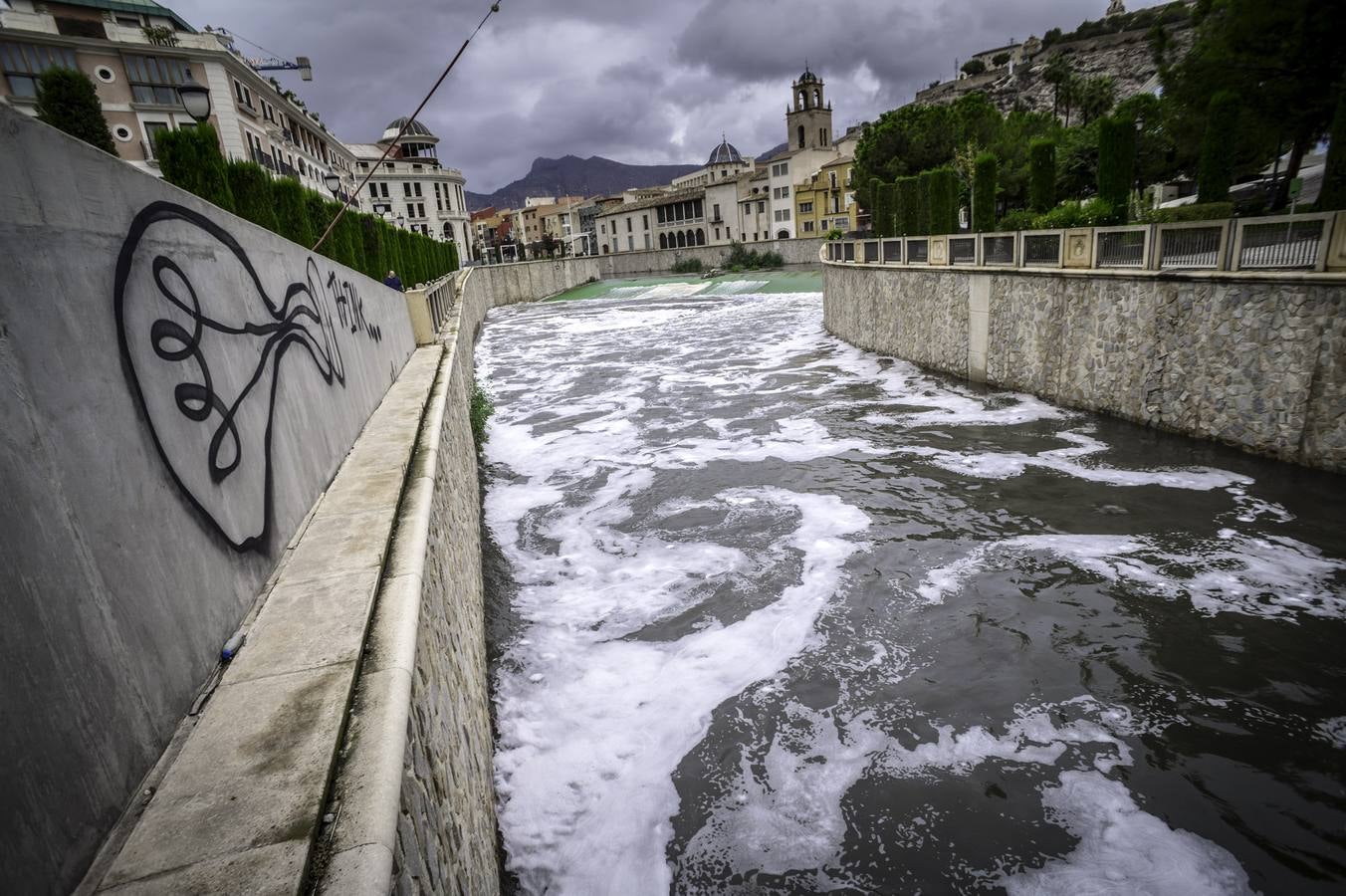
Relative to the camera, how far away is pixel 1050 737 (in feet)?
18.1

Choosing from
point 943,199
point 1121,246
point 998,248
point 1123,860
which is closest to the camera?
point 1123,860

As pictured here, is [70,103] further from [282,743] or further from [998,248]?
[998,248]

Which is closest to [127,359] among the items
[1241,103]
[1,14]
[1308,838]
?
[1308,838]

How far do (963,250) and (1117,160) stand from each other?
3.75m

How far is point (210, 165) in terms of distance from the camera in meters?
7.93

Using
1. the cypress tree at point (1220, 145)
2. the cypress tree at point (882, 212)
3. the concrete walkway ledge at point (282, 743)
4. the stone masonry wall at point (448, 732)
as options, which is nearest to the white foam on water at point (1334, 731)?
the stone masonry wall at point (448, 732)

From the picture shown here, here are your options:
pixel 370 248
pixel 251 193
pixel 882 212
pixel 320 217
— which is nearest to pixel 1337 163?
pixel 251 193

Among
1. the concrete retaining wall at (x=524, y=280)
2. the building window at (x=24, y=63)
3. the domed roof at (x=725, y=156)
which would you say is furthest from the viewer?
the domed roof at (x=725, y=156)

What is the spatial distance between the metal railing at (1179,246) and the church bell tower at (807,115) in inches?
2711

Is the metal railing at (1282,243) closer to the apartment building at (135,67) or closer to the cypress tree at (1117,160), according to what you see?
the cypress tree at (1117,160)

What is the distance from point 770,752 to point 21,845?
4676 mm

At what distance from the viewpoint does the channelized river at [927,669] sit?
183 inches

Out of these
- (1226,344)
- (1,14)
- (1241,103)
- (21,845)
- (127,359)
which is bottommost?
(1226,344)

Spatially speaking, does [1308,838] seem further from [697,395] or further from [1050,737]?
[697,395]
